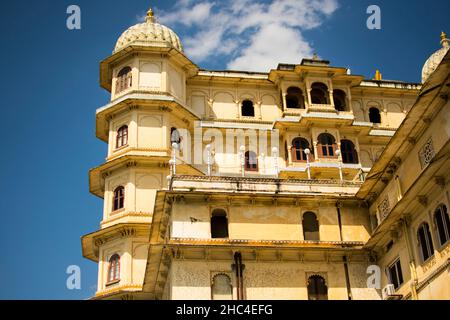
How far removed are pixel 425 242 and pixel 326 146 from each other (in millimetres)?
17307

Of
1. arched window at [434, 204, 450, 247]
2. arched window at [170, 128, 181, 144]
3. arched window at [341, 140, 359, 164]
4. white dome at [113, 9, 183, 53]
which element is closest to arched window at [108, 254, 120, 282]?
arched window at [170, 128, 181, 144]

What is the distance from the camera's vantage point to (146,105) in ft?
139

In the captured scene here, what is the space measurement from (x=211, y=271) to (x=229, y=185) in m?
4.42

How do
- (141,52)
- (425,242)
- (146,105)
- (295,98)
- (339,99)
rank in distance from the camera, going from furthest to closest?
(339,99) → (295,98) → (141,52) → (146,105) → (425,242)

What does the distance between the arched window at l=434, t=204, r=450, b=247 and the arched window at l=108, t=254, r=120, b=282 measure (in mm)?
18705

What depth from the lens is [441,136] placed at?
2545 centimetres

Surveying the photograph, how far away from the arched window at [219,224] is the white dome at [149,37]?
15.3 meters

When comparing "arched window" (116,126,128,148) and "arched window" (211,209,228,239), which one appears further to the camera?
"arched window" (116,126,128,148)

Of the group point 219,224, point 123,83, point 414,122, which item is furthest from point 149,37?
point 414,122

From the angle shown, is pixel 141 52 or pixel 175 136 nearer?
pixel 175 136

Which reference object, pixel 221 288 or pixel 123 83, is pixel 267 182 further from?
pixel 123 83

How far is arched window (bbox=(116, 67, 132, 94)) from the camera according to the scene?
43875 millimetres

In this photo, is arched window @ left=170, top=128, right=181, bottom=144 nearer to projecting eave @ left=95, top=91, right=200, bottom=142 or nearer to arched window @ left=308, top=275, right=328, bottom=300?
projecting eave @ left=95, top=91, right=200, bottom=142
